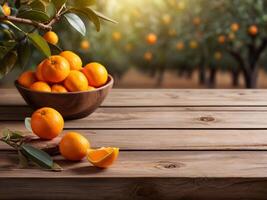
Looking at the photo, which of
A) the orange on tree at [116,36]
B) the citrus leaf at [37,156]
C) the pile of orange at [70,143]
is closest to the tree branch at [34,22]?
the pile of orange at [70,143]

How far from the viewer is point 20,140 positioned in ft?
4.03

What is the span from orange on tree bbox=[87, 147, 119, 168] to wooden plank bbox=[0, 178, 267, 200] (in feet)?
0.15

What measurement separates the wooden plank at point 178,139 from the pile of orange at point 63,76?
0.39 ft

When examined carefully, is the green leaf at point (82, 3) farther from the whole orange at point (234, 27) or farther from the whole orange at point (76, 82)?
the whole orange at point (234, 27)

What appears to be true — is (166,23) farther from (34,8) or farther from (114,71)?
(34,8)

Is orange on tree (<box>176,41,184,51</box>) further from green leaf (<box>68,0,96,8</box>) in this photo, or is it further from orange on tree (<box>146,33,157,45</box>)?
green leaf (<box>68,0,96,8</box>)

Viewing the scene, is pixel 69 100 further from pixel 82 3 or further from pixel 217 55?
pixel 217 55

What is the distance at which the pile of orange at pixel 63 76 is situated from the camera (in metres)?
1.38

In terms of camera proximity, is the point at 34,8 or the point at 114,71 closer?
the point at 34,8

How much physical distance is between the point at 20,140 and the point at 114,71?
112 inches

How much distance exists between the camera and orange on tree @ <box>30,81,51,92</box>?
4.54 ft

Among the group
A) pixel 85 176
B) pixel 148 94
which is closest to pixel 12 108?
pixel 148 94

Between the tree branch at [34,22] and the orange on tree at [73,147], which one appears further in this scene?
the tree branch at [34,22]

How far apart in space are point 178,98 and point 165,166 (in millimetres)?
580
